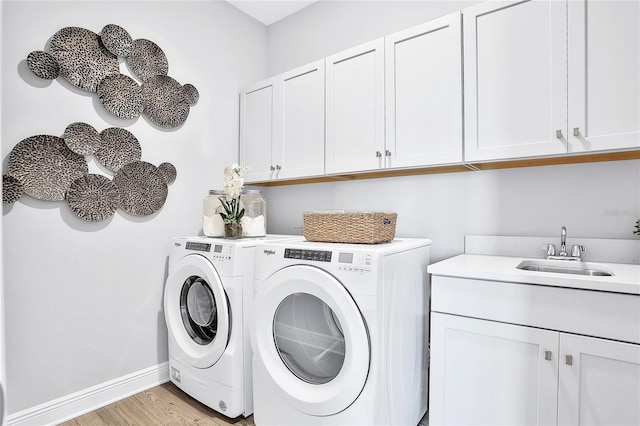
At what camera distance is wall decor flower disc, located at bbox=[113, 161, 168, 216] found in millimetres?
2128

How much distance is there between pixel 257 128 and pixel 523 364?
7.29 feet

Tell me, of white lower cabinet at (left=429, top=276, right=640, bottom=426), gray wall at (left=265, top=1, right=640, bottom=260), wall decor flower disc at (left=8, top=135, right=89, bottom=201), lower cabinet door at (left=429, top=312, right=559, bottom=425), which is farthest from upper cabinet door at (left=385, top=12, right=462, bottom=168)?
wall decor flower disc at (left=8, top=135, right=89, bottom=201)

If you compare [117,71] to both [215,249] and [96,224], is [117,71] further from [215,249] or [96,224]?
[215,249]

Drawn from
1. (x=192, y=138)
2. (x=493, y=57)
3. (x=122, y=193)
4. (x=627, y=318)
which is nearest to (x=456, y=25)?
(x=493, y=57)

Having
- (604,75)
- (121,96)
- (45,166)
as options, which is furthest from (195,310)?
(604,75)

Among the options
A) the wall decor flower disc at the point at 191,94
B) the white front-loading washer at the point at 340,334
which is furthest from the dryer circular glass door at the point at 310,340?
the wall decor flower disc at the point at 191,94

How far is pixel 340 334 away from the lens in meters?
1.56

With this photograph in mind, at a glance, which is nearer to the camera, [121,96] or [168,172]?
[121,96]

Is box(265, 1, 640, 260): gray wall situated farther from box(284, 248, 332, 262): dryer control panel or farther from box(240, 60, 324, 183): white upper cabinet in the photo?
box(284, 248, 332, 262): dryer control panel

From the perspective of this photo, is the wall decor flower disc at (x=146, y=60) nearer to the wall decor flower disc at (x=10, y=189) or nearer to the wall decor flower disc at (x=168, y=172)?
the wall decor flower disc at (x=168, y=172)

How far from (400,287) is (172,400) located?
5.08 ft

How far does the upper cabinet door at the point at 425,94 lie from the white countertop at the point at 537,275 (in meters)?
0.55

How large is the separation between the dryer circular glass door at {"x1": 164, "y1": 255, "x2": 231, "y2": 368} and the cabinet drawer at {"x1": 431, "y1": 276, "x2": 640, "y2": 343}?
1.15 m

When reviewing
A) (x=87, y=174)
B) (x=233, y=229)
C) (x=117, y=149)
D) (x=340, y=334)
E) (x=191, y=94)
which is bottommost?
(x=340, y=334)
